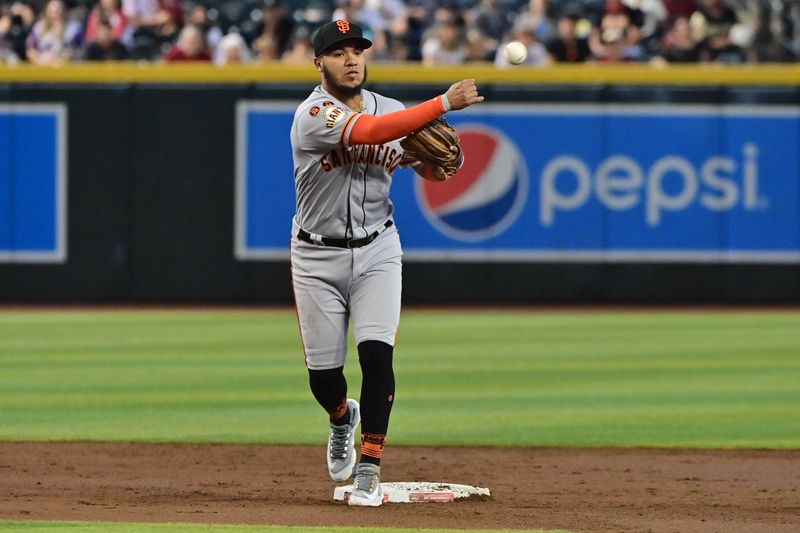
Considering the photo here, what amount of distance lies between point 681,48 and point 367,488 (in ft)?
39.6

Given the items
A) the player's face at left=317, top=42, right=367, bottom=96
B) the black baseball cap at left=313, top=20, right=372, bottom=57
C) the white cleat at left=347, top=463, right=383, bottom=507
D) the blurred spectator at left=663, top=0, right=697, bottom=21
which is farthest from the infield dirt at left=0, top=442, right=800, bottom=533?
the blurred spectator at left=663, top=0, right=697, bottom=21

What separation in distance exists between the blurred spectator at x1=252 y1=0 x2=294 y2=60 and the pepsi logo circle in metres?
2.19

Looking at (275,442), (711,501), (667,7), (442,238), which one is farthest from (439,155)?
(667,7)

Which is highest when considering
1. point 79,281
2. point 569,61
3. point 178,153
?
point 569,61

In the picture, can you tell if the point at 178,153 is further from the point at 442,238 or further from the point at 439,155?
the point at 439,155

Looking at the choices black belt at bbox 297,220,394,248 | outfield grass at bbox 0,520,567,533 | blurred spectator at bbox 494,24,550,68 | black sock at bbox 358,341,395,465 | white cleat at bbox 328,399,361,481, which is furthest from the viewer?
blurred spectator at bbox 494,24,550,68

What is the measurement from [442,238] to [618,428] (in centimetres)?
825

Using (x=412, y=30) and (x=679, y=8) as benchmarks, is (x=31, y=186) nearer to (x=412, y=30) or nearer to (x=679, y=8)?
(x=412, y=30)

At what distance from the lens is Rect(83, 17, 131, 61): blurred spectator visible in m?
16.9

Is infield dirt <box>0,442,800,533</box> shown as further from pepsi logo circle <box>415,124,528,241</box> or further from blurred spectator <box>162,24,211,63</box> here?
blurred spectator <box>162,24,211,63</box>

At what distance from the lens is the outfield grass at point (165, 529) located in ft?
17.7

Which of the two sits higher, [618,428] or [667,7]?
[667,7]

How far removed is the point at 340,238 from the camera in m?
6.36

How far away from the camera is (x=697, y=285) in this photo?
17.1 metres
